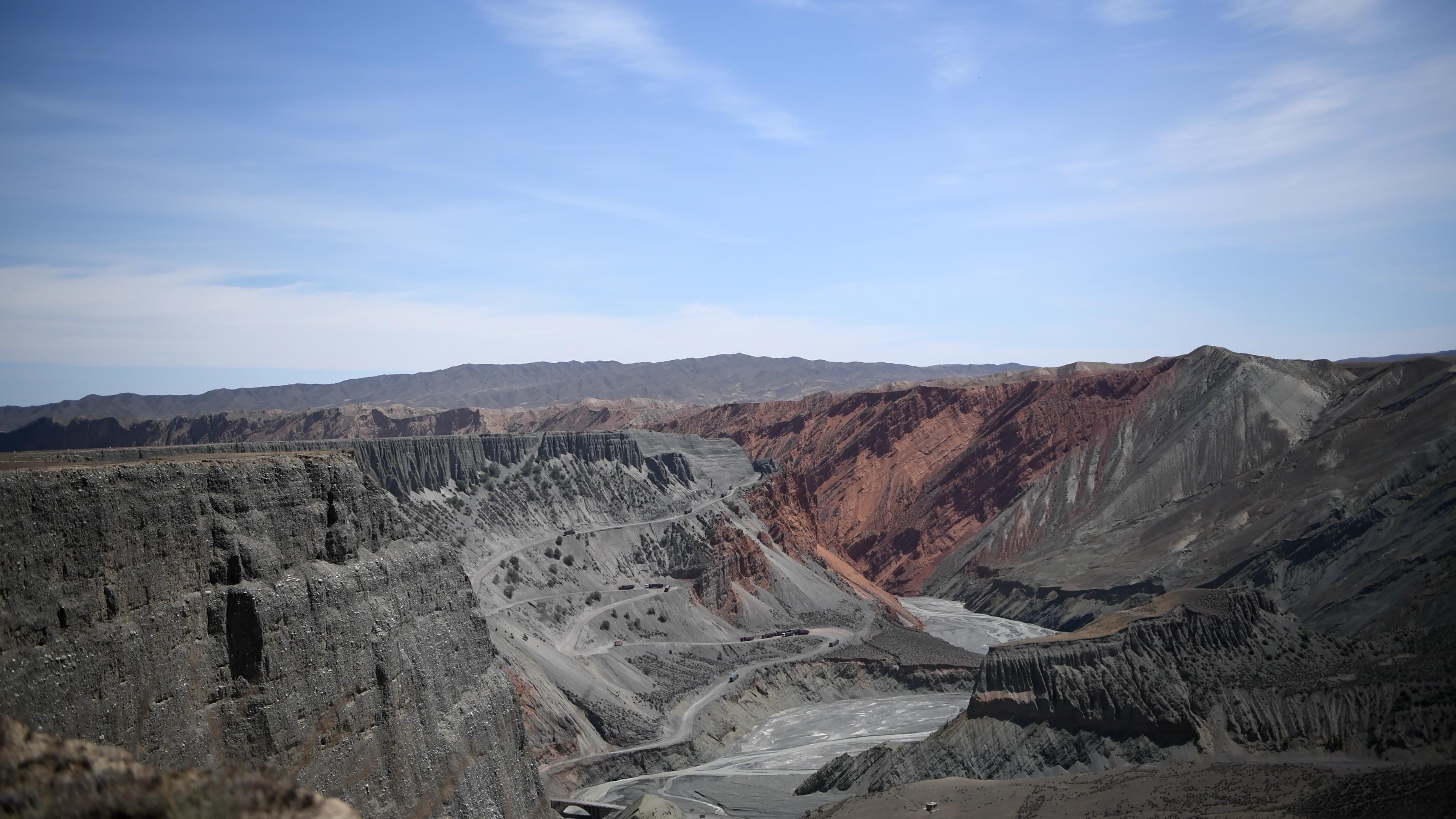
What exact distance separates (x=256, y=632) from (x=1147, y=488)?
84.5 m

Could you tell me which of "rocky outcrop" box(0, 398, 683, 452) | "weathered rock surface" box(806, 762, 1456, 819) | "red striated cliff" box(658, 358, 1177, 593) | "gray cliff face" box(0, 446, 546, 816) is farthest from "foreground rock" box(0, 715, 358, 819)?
"rocky outcrop" box(0, 398, 683, 452)

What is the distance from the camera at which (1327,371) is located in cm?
10169

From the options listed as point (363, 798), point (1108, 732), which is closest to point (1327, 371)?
point (1108, 732)

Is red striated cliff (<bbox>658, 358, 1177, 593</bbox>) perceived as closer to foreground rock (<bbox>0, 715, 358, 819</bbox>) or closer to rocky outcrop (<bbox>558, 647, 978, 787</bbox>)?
rocky outcrop (<bbox>558, 647, 978, 787</bbox>)

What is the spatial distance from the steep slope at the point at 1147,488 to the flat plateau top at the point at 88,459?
4463 centimetres

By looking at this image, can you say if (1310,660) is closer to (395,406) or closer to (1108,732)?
(1108,732)

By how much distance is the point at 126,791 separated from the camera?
24.7 feet

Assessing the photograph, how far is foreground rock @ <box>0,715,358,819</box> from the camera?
739 centimetres

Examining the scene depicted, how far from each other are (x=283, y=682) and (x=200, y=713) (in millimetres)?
1823

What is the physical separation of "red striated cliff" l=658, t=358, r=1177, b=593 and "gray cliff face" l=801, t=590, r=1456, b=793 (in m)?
41.5

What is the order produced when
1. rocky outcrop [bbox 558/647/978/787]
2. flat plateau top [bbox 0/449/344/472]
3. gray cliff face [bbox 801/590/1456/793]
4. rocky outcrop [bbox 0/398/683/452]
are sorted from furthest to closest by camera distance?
rocky outcrop [bbox 0/398/683/452] → rocky outcrop [bbox 558/647/978/787] → gray cliff face [bbox 801/590/1456/793] → flat plateau top [bbox 0/449/344/472]

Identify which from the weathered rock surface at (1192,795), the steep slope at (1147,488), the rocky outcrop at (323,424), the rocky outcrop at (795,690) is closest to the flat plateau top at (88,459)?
the weathered rock surface at (1192,795)

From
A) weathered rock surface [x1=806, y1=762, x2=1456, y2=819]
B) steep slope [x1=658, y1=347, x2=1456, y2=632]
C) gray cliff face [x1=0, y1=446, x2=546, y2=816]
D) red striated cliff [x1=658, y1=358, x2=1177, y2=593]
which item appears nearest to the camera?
gray cliff face [x1=0, y1=446, x2=546, y2=816]

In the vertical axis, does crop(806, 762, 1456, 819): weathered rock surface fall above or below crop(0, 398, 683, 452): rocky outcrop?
below
